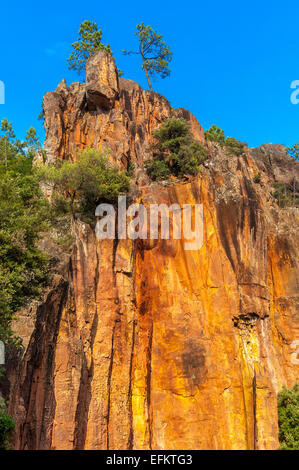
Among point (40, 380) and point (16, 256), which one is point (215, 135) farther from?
point (40, 380)

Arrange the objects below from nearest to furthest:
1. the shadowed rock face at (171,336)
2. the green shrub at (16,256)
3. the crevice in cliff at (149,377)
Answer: the green shrub at (16,256), the shadowed rock face at (171,336), the crevice in cliff at (149,377)

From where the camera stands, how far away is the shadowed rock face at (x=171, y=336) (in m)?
18.7

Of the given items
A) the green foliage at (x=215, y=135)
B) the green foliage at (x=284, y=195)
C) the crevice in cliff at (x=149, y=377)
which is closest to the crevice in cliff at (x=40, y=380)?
the crevice in cliff at (x=149, y=377)

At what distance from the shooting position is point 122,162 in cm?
2962

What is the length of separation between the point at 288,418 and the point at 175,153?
17.4 meters

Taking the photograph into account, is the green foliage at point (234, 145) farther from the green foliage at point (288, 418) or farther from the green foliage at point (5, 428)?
the green foliage at point (5, 428)

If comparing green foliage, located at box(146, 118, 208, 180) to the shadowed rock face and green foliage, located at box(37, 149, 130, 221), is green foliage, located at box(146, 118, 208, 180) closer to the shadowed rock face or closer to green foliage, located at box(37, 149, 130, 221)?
the shadowed rock face

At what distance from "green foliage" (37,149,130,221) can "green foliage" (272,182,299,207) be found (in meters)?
15.8

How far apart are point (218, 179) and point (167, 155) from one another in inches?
212

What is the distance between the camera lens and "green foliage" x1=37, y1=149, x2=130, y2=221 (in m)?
25.2

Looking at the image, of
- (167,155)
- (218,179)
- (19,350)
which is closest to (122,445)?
(19,350)

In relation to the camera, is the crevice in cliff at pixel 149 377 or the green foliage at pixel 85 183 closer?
the crevice in cliff at pixel 149 377

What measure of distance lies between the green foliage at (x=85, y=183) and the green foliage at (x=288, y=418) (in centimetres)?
1370

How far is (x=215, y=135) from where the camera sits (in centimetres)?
4616
